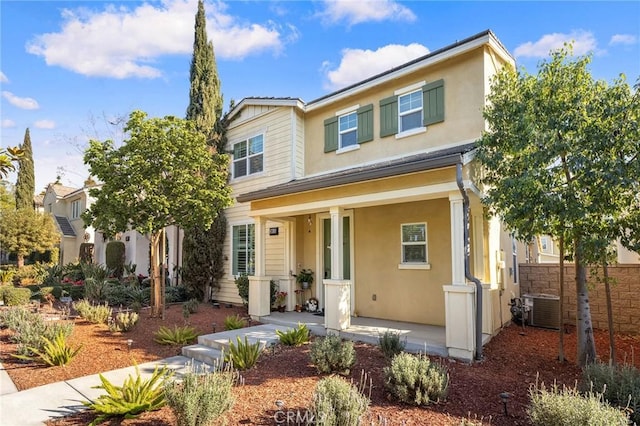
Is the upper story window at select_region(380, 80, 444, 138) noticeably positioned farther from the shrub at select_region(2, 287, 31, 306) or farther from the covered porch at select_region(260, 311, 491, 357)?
the shrub at select_region(2, 287, 31, 306)

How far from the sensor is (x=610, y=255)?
556 centimetres

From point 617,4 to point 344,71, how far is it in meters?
7.96

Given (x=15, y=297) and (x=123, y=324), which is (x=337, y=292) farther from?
(x=15, y=297)

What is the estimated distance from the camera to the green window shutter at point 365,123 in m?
9.88

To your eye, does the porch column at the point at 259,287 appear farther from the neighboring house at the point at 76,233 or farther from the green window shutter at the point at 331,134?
the neighboring house at the point at 76,233

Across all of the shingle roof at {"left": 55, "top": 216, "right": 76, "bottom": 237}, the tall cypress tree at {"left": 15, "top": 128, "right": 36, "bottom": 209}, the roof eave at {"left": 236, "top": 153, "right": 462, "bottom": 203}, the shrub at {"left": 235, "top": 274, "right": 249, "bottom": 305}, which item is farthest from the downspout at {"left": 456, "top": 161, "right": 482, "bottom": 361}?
the tall cypress tree at {"left": 15, "top": 128, "right": 36, "bottom": 209}

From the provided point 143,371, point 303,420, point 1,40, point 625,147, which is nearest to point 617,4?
point 625,147

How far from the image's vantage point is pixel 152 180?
8766 mm

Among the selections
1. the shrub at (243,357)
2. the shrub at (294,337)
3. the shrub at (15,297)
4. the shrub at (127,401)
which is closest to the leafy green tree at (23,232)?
the shrub at (15,297)

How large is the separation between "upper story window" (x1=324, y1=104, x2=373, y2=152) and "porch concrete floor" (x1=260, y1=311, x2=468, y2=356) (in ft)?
15.7

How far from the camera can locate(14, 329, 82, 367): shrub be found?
5.86m

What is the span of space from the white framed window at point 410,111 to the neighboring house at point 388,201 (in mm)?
28

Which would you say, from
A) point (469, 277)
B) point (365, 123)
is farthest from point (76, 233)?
point (469, 277)

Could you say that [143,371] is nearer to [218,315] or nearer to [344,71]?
[218,315]
